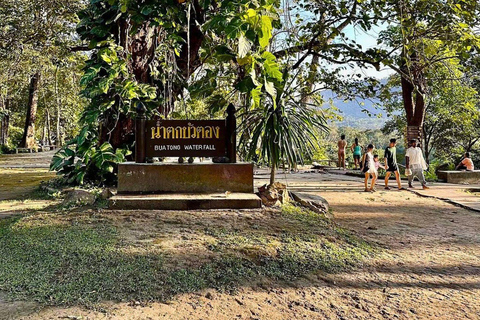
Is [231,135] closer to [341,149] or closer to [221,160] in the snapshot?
[221,160]

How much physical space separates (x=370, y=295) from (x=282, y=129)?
307cm

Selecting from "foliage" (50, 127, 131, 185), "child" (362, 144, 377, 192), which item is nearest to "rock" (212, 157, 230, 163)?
"foliage" (50, 127, 131, 185)

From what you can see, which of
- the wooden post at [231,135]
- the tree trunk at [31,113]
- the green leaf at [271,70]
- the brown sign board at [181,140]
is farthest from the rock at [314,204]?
the tree trunk at [31,113]

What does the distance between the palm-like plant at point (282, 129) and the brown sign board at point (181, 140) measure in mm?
507

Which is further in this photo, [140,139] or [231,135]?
[231,135]

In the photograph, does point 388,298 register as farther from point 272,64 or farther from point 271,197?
point 271,197

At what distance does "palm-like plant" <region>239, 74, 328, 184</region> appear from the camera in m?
5.73

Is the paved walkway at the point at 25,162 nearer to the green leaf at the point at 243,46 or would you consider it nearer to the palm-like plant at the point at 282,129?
the palm-like plant at the point at 282,129

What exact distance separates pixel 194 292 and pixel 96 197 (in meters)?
3.70

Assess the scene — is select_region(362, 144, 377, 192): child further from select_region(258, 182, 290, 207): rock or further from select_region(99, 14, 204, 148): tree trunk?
select_region(99, 14, 204, 148): tree trunk

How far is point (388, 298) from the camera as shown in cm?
312

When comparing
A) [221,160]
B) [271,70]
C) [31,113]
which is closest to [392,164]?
[221,160]

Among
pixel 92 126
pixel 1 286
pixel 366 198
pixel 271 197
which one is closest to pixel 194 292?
pixel 1 286

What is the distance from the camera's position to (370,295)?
3148mm
